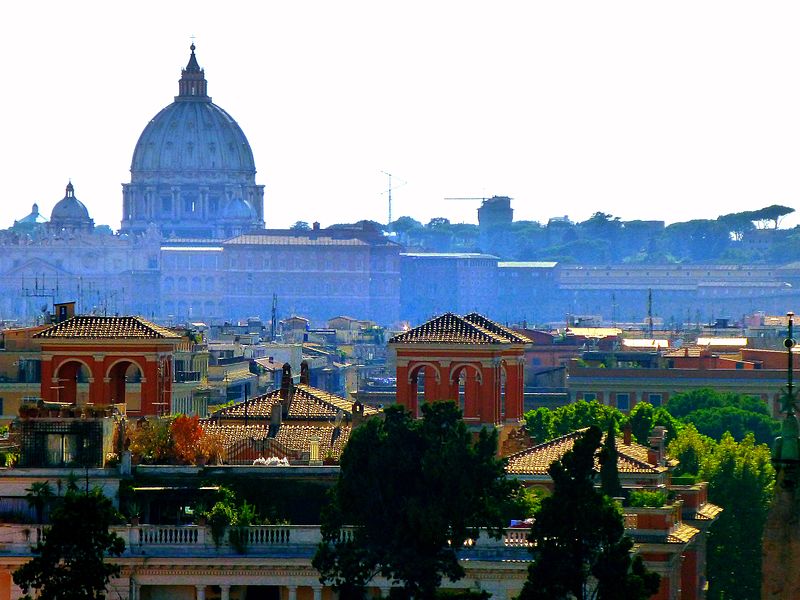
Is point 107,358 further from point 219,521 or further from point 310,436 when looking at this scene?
point 219,521

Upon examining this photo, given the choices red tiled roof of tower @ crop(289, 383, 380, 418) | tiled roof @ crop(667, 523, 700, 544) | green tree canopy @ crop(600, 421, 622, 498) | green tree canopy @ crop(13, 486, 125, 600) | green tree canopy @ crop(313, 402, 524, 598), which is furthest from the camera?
red tiled roof of tower @ crop(289, 383, 380, 418)

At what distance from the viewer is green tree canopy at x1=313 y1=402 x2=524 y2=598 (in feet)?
77.0

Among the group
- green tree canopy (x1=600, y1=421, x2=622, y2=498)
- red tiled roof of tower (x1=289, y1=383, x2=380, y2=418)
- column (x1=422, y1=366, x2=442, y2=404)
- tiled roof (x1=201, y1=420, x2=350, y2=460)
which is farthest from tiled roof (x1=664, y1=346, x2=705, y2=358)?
green tree canopy (x1=600, y1=421, x2=622, y2=498)

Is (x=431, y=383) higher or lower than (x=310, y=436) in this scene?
higher

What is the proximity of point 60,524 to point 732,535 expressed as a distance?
43.2 feet

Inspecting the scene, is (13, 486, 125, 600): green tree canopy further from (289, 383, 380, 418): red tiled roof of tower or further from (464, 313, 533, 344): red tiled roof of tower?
(464, 313, 533, 344): red tiled roof of tower

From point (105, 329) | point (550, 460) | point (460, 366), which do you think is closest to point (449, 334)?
point (460, 366)

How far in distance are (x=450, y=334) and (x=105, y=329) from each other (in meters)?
4.05

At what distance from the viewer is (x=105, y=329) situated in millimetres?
33625

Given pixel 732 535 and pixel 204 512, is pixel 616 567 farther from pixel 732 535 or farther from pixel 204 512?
pixel 732 535

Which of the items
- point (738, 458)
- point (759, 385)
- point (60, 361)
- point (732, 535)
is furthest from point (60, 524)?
point (759, 385)

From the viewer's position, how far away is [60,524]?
905 inches

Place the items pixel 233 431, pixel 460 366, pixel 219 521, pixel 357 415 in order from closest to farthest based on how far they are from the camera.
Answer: pixel 219 521
pixel 357 415
pixel 233 431
pixel 460 366

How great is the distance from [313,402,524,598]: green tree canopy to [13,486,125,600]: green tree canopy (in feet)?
5.56
